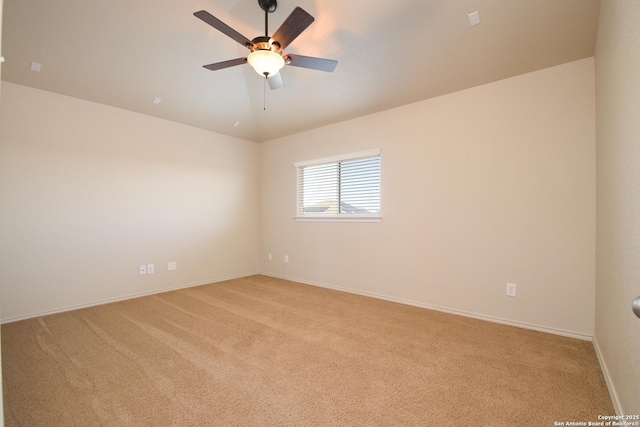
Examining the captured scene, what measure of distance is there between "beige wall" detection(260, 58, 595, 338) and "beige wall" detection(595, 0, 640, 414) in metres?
0.31

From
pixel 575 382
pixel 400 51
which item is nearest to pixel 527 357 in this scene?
pixel 575 382

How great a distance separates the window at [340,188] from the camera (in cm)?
377

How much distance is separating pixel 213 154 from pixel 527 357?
178 inches

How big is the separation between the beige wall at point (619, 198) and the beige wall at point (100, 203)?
14.6 ft

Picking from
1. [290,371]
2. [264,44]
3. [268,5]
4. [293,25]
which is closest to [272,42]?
[264,44]

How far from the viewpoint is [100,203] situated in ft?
11.2

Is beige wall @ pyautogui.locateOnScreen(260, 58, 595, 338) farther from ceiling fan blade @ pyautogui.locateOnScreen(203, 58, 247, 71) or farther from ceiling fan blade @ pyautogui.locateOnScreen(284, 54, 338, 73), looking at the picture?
ceiling fan blade @ pyautogui.locateOnScreen(203, 58, 247, 71)

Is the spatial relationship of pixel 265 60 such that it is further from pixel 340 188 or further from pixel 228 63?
pixel 340 188

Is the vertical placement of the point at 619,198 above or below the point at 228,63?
below

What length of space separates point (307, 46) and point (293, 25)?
0.88 m

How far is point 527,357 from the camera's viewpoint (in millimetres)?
2148

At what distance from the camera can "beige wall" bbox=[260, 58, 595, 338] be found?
247 cm

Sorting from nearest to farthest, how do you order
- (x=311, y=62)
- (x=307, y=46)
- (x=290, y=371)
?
(x=290, y=371) → (x=311, y=62) → (x=307, y=46)

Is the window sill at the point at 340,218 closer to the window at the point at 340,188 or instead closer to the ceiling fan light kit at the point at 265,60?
the window at the point at 340,188
